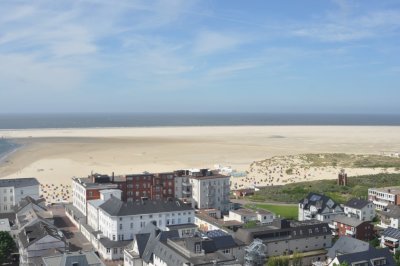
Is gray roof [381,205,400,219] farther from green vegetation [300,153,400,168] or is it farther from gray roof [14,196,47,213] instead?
green vegetation [300,153,400,168]

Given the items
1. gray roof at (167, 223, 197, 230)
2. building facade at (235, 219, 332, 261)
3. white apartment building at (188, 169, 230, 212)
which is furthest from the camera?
white apartment building at (188, 169, 230, 212)

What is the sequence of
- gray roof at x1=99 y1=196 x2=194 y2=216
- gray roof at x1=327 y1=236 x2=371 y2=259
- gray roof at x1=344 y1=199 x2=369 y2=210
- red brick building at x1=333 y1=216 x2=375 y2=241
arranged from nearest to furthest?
gray roof at x1=327 y1=236 x2=371 y2=259, gray roof at x1=99 y1=196 x2=194 y2=216, red brick building at x1=333 y1=216 x2=375 y2=241, gray roof at x1=344 y1=199 x2=369 y2=210

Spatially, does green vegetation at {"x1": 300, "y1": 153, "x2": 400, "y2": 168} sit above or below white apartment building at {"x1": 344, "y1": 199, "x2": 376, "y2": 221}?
above

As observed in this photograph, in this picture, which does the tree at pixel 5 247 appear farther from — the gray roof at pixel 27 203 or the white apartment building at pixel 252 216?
the white apartment building at pixel 252 216

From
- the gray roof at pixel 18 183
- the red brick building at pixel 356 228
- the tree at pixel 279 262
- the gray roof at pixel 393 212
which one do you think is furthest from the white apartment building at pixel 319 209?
the gray roof at pixel 18 183

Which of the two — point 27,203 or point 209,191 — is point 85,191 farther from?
point 209,191

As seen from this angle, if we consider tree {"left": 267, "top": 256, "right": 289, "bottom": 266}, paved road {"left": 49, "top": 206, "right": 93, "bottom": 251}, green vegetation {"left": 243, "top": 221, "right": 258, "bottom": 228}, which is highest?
green vegetation {"left": 243, "top": 221, "right": 258, "bottom": 228}

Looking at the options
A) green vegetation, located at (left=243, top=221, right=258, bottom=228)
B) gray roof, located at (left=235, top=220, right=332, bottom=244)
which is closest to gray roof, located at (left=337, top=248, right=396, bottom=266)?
gray roof, located at (left=235, top=220, right=332, bottom=244)
